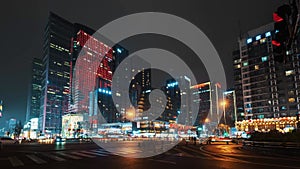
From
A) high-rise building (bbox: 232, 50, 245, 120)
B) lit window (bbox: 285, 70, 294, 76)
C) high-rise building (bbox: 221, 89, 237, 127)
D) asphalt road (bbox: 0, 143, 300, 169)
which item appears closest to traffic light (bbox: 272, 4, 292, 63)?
asphalt road (bbox: 0, 143, 300, 169)

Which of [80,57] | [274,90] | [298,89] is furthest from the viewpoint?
[80,57]

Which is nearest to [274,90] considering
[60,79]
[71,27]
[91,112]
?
[91,112]

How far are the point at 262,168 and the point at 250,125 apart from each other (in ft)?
324

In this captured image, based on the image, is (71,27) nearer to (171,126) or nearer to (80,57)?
(80,57)

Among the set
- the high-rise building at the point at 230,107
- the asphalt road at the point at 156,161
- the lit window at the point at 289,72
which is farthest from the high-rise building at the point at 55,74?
the asphalt road at the point at 156,161

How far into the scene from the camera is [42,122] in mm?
172750

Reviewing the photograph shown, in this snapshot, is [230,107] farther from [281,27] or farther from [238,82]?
[281,27]

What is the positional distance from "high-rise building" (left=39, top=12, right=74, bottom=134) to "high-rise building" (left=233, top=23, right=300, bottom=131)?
130 m

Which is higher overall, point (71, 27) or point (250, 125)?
point (71, 27)

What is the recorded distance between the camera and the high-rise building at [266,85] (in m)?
93.4

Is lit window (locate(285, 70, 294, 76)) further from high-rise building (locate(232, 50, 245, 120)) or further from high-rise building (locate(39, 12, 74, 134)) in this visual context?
high-rise building (locate(39, 12, 74, 134))

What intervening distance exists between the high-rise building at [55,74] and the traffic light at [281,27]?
181282 millimetres

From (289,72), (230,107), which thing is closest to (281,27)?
(289,72)

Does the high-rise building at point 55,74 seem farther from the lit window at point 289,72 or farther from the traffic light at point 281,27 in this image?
the traffic light at point 281,27
